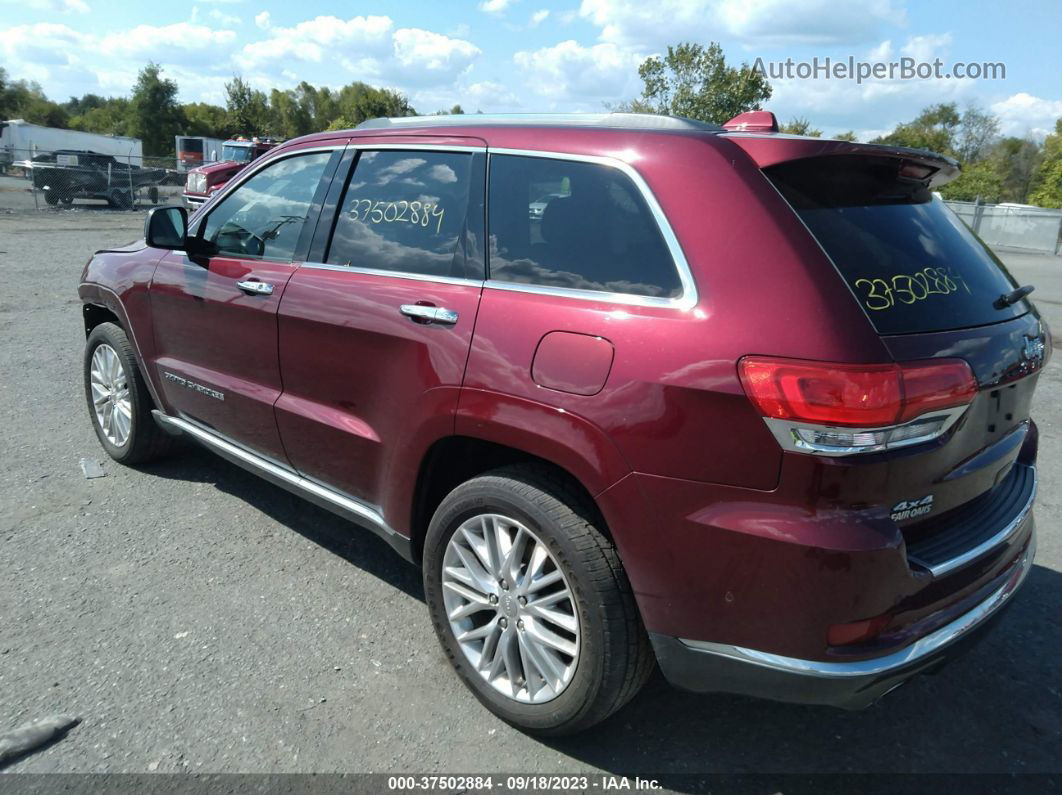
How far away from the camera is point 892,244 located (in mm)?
2379

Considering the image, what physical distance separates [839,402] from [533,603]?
45.2 inches

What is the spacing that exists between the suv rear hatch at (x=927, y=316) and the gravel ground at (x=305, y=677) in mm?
843

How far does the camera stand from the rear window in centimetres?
221

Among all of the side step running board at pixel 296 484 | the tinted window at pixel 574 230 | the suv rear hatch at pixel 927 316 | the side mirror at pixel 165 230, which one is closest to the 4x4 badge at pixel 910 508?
the suv rear hatch at pixel 927 316

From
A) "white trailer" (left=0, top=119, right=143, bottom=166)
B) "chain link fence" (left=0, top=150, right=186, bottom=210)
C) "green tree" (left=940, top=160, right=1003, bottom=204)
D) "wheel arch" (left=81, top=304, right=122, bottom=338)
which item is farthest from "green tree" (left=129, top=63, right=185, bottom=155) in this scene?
"wheel arch" (left=81, top=304, right=122, bottom=338)

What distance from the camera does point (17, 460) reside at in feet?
16.0

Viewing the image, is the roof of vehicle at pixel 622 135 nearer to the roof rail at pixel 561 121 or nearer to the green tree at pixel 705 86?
the roof rail at pixel 561 121

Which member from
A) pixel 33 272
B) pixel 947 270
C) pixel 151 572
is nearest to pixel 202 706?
pixel 151 572

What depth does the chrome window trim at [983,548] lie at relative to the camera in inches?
86.7

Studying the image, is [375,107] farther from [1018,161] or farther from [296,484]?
[296,484]

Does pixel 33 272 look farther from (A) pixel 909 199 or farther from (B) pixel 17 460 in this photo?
(A) pixel 909 199

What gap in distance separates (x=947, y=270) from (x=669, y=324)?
0.94 meters

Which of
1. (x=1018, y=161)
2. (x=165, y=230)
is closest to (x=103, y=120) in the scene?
(x=1018, y=161)

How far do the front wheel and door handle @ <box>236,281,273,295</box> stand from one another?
133 cm
